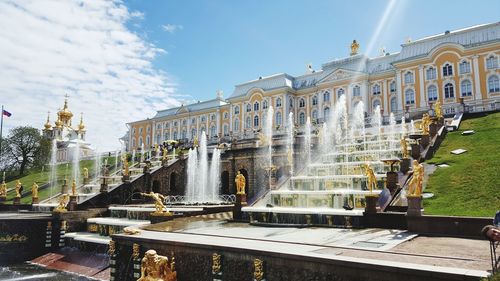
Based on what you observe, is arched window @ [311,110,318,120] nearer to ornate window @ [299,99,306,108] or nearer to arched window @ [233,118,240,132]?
ornate window @ [299,99,306,108]

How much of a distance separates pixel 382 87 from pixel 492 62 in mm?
12937

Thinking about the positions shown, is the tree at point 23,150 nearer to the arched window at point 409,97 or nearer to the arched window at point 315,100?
the arched window at point 315,100

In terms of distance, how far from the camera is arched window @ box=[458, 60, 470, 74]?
4325 centimetres

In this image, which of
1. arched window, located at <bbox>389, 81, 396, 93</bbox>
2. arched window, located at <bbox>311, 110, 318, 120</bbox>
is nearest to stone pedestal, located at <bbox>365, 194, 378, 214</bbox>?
arched window, located at <bbox>389, 81, 396, 93</bbox>

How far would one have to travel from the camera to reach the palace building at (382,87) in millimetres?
42250

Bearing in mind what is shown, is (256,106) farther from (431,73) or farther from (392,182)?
(392,182)

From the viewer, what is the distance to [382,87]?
51.0m

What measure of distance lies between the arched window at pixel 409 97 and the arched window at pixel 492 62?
836cm

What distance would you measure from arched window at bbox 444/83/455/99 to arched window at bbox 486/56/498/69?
421 centimetres

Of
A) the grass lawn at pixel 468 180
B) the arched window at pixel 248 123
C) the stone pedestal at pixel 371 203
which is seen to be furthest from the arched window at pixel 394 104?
the stone pedestal at pixel 371 203

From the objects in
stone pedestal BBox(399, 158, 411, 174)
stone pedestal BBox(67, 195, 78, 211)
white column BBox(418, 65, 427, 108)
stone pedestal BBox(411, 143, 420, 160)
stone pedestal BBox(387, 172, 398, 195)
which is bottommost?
stone pedestal BBox(67, 195, 78, 211)

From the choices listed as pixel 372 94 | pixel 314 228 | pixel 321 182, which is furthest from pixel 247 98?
pixel 314 228

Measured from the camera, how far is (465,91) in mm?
43250

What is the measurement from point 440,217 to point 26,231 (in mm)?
17302
